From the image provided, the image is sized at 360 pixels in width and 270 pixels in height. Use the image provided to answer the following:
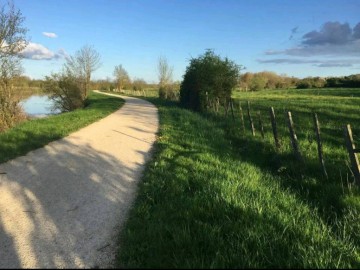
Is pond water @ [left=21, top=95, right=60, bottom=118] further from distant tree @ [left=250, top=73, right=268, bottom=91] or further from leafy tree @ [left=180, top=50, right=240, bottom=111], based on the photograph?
distant tree @ [left=250, top=73, right=268, bottom=91]

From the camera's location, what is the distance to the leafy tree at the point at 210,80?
24.1m

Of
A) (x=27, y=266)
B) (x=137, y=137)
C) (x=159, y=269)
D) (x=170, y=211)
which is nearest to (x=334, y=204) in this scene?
(x=170, y=211)

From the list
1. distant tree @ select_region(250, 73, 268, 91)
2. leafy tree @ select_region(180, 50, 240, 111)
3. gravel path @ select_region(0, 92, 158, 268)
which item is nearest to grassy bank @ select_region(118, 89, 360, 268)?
gravel path @ select_region(0, 92, 158, 268)

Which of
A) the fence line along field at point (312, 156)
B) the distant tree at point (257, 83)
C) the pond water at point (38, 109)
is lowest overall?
the pond water at point (38, 109)

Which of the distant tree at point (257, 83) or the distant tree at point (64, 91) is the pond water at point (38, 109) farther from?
the distant tree at point (257, 83)

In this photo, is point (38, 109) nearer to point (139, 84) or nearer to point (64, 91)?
point (64, 91)

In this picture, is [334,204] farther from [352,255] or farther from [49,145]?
[49,145]

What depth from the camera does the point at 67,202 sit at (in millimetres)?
6328

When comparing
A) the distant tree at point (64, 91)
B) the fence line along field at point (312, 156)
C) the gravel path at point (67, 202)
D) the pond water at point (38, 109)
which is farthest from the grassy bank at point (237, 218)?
the distant tree at point (64, 91)

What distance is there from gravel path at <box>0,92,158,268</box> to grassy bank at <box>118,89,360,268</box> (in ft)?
1.12

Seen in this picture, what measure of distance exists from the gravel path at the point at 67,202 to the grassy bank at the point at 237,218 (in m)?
0.34

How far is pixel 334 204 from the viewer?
6.82 meters

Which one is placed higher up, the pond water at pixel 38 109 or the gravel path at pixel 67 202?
the gravel path at pixel 67 202

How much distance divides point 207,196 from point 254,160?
14.8 feet
